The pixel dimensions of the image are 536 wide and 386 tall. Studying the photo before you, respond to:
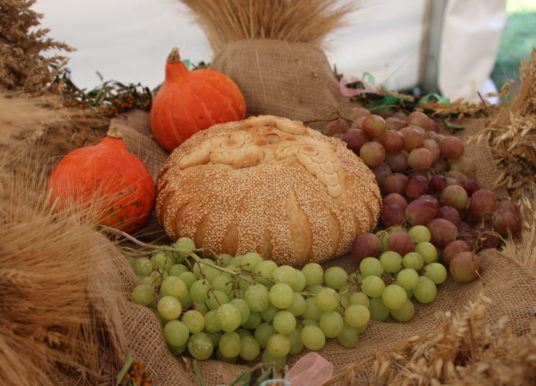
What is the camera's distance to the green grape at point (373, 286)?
911 mm

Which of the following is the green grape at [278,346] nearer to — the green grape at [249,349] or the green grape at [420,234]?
the green grape at [249,349]

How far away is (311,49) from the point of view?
5.15 ft

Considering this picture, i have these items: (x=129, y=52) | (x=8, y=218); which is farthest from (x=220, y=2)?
(x=8, y=218)

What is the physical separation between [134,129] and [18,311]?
0.95 m

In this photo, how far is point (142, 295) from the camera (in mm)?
817

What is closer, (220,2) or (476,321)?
(476,321)

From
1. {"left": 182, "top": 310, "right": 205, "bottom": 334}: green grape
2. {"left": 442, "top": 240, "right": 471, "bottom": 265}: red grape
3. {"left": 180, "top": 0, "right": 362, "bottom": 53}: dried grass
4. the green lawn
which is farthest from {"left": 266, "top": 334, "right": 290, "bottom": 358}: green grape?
the green lawn

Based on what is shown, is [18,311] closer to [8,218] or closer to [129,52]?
[8,218]

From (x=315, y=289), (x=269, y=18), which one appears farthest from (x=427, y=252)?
(x=269, y=18)

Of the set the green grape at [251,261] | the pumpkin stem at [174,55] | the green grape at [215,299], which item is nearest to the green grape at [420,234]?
the green grape at [251,261]

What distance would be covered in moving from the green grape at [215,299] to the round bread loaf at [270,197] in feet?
0.74

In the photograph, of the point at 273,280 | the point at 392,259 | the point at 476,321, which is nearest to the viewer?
the point at 476,321

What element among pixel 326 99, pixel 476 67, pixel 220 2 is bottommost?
pixel 476 67

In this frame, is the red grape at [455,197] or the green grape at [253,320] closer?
the green grape at [253,320]
